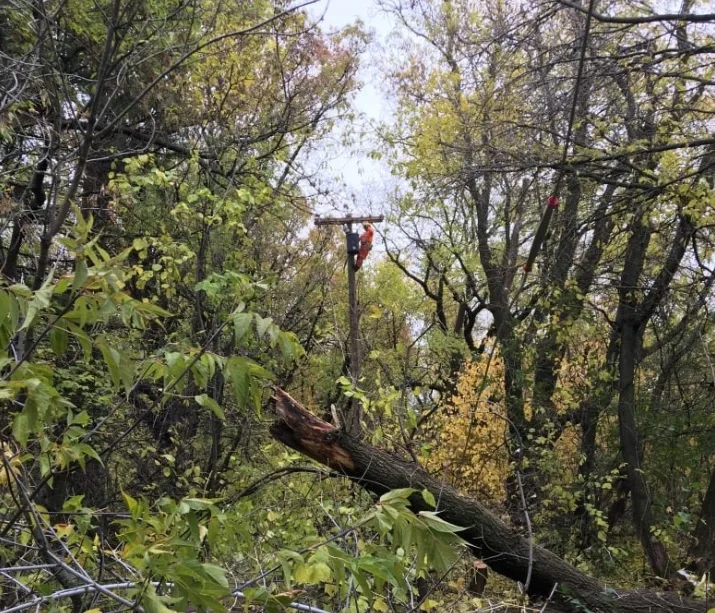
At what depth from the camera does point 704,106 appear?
5582 mm

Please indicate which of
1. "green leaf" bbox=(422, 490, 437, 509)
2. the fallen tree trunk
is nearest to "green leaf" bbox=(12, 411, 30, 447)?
"green leaf" bbox=(422, 490, 437, 509)

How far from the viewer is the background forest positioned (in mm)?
2369

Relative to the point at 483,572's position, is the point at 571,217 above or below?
above

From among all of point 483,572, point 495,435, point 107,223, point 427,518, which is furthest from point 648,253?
point 427,518

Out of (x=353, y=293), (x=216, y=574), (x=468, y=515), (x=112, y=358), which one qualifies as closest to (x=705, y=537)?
(x=468, y=515)

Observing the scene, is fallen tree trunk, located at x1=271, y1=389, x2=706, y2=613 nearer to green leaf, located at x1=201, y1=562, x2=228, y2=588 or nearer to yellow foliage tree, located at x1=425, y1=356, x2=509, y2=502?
green leaf, located at x1=201, y1=562, x2=228, y2=588

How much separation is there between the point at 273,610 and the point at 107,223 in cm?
545

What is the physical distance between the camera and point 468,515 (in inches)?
138

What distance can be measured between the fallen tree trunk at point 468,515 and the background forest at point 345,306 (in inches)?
0.7

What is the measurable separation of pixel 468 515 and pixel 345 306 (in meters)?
6.11

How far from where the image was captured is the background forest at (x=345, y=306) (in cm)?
237

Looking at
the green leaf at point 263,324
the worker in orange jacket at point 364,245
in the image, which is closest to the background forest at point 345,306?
the green leaf at point 263,324

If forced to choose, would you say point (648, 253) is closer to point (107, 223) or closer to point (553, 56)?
point (553, 56)

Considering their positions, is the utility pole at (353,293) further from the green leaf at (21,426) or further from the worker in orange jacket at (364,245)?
the green leaf at (21,426)
